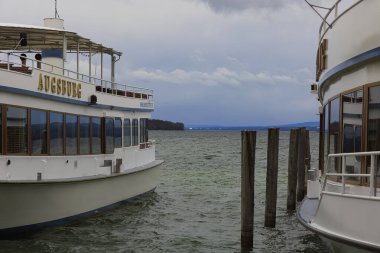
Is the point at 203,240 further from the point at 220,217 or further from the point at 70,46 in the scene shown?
the point at 70,46

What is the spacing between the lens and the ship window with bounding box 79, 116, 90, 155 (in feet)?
50.3

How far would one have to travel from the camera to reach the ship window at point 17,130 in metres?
12.1

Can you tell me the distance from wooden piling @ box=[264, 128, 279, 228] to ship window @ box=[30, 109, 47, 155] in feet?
19.5

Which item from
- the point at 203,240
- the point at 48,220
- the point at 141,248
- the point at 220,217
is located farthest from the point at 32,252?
the point at 220,217

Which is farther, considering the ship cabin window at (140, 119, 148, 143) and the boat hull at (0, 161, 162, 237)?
the ship cabin window at (140, 119, 148, 143)

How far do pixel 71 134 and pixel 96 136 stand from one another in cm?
175

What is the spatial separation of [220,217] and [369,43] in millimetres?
10773

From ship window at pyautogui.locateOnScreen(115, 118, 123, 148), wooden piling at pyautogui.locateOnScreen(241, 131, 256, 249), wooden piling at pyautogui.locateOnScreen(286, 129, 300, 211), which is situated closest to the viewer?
wooden piling at pyautogui.locateOnScreen(241, 131, 256, 249)

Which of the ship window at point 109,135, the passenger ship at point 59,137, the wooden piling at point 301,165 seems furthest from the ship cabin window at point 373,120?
the ship window at point 109,135

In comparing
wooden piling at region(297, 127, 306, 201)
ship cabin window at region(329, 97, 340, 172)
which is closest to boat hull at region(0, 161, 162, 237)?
wooden piling at region(297, 127, 306, 201)

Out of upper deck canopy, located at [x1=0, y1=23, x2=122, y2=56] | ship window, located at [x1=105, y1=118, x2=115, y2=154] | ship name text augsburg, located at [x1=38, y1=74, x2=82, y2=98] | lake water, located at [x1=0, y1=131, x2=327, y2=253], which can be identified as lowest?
lake water, located at [x1=0, y1=131, x2=327, y2=253]

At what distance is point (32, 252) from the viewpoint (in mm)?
11906

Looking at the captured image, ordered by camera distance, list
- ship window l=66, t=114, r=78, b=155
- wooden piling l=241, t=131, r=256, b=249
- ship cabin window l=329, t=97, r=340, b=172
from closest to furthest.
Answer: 1. ship cabin window l=329, t=97, r=340, b=172
2. wooden piling l=241, t=131, r=256, b=249
3. ship window l=66, t=114, r=78, b=155

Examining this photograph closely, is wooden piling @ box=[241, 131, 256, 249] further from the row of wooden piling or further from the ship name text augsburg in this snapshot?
the ship name text augsburg
